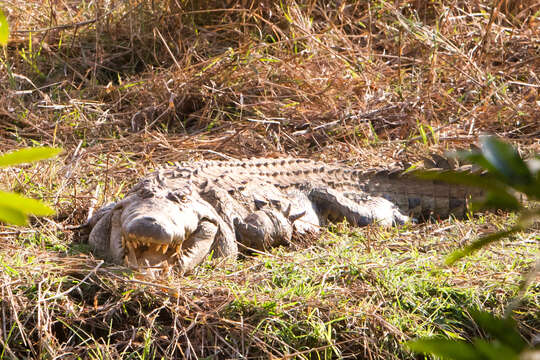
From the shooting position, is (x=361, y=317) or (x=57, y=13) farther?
(x=57, y=13)

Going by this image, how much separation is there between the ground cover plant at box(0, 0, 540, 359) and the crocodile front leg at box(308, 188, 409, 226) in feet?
0.83

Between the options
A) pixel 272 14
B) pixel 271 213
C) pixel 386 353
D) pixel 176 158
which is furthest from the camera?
pixel 272 14

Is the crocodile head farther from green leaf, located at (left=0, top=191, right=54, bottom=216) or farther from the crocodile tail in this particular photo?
green leaf, located at (left=0, top=191, right=54, bottom=216)

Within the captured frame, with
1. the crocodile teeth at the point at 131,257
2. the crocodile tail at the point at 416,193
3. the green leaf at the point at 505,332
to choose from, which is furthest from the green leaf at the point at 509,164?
the crocodile tail at the point at 416,193

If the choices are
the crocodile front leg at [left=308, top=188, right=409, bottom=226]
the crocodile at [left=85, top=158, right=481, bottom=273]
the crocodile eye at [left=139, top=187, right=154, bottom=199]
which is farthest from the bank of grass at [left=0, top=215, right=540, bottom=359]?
the crocodile front leg at [left=308, top=188, right=409, bottom=226]

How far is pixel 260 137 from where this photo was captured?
5629mm

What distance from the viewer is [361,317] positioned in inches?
116

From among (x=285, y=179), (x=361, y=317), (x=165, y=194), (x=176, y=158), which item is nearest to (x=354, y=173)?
(x=285, y=179)

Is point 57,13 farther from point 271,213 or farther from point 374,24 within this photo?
point 271,213

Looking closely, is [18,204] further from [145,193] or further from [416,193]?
[416,193]

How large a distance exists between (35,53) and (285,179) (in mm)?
3261

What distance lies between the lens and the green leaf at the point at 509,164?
2.49 ft

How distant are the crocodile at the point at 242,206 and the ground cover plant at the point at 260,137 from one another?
16 centimetres

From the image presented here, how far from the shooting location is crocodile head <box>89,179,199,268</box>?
3.37m
